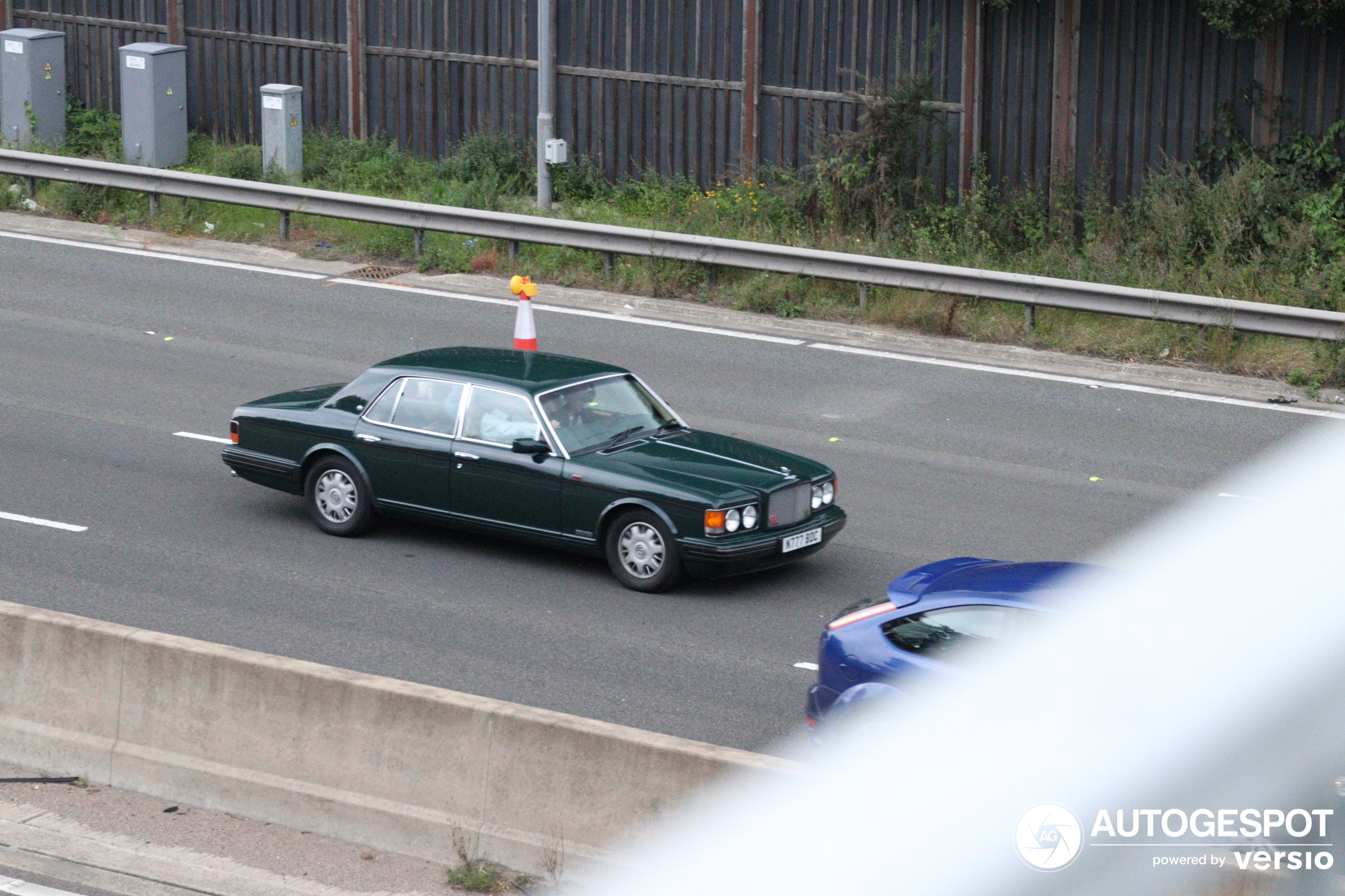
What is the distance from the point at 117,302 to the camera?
17.8 m

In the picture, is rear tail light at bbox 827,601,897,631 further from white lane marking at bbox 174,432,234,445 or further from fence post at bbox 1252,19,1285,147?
fence post at bbox 1252,19,1285,147

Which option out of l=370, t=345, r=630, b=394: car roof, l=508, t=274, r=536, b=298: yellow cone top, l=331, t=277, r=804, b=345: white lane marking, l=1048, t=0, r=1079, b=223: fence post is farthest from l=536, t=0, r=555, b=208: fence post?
l=370, t=345, r=630, b=394: car roof

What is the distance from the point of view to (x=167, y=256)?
19.8m

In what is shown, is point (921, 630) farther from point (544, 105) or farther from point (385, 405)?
point (544, 105)

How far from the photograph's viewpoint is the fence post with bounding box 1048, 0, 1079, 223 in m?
20.2

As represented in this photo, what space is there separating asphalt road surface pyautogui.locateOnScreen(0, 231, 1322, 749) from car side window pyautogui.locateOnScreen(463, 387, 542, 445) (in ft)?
2.87

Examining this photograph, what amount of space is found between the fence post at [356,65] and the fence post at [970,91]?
905 centimetres

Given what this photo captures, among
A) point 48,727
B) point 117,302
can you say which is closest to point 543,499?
point 48,727

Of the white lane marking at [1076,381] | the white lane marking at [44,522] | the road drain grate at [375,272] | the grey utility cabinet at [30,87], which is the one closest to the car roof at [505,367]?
the white lane marking at [44,522]

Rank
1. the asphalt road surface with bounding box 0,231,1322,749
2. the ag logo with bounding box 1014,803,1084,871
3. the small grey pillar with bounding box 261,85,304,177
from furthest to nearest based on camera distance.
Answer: the small grey pillar with bounding box 261,85,304,177
the asphalt road surface with bounding box 0,231,1322,749
the ag logo with bounding box 1014,803,1084,871

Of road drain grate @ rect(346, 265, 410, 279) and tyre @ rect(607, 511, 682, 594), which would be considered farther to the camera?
road drain grate @ rect(346, 265, 410, 279)

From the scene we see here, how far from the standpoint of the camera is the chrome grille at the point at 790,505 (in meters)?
10.8

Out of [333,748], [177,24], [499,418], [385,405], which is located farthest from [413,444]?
[177,24]

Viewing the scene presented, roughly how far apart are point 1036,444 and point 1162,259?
19.6 ft
